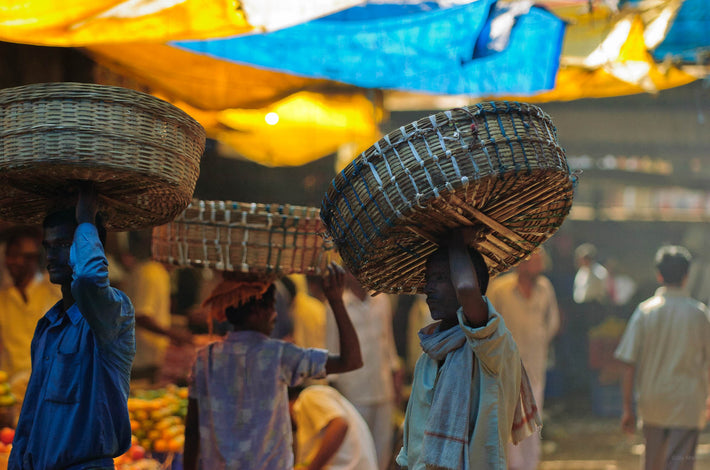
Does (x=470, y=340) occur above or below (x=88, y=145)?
below

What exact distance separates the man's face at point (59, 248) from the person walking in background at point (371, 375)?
342 cm

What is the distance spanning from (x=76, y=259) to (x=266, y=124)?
3536 mm

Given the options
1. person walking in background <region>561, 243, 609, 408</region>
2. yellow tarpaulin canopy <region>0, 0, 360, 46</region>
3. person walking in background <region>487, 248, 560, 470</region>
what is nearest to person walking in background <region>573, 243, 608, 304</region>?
Answer: person walking in background <region>561, 243, 609, 408</region>

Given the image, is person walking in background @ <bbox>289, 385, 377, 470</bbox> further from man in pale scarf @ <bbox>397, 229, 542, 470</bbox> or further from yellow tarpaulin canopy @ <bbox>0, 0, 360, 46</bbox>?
yellow tarpaulin canopy @ <bbox>0, 0, 360, 46</bbox>

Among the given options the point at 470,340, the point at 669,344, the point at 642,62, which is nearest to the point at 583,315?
the point at 669,344

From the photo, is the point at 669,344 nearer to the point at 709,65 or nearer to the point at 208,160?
the point at 709,65

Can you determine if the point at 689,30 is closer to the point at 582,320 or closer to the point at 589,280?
the point at 589,280

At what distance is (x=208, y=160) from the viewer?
5.89m

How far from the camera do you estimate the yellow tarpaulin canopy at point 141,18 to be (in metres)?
4.47

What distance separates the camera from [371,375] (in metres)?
6.35

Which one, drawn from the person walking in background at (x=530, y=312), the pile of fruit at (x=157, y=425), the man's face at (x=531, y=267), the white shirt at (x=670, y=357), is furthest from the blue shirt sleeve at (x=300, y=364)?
the white shirt at (x=670, y=357)

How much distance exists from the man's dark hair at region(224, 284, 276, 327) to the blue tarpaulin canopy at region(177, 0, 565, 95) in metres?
2.26

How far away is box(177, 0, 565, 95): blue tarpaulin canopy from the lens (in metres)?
5.66

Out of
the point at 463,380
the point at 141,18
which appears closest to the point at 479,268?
the point at 463,380
